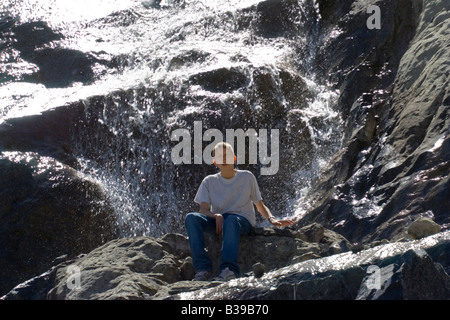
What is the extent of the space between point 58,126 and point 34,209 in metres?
1.97

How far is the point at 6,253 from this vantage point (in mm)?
9742

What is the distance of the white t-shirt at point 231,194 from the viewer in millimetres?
6152

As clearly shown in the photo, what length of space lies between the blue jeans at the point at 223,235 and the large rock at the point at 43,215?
4.35m

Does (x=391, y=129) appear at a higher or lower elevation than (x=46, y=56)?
lower

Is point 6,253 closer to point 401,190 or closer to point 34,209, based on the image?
point 34,209

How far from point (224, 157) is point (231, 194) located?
1.14 ft

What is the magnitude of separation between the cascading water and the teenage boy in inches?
153

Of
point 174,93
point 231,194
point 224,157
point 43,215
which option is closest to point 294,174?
point 174,93

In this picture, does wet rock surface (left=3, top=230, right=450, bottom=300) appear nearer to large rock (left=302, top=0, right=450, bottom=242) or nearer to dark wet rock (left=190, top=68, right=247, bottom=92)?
large rock (left=302, top=0, right=450, bottom=242)

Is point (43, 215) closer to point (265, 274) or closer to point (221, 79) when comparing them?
point (221, 79)

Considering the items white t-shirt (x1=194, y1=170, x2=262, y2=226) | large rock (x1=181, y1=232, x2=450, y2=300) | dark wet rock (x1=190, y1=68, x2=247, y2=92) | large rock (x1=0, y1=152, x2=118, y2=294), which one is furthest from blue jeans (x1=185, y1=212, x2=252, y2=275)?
dark wet rock (x1=190, y1=68, x2=247, y2=92)

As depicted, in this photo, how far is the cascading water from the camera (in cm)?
1097

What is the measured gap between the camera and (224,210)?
6152 millimetres
